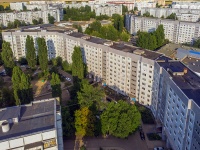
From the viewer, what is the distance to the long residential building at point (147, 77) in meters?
21.4

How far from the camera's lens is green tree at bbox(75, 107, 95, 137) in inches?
1053

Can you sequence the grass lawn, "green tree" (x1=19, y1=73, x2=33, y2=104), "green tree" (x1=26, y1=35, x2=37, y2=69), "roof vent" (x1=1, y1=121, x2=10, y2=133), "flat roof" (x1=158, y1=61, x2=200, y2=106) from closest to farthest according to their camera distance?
"roof vent" (x1=1, y1=121, x2=10, y2=133) < "flat roof" (x1=158, y1=61, x2=200, y2=106) < "green tree" (x1=19, y1=73, x2=33, y2=104) < the grass lawn < "green tree" (x1=26, y1=35, x2=37, y2=69)

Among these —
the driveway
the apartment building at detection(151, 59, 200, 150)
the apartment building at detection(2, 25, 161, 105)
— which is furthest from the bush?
the apartment building at detection(2, 25, 161, 105)

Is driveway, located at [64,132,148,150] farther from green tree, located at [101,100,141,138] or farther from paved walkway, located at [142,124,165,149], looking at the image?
green tree, located at [101,100,141,138]

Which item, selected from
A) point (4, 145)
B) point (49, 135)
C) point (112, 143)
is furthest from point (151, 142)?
point (4, 145)

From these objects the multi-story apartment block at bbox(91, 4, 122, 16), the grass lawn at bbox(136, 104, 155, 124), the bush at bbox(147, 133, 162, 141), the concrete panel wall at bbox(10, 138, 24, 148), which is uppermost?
the multi-story apartment block at bbox(91, 4, 122, 16)

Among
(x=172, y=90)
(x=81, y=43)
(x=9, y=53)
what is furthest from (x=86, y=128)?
(x=9, y=53)

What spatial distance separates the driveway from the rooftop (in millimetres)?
18426

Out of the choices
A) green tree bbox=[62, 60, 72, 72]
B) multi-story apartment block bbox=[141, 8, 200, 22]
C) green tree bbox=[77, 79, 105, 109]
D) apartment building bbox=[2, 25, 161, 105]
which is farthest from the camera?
multi-story apartment block bbox=[141, 8, 200, 22]

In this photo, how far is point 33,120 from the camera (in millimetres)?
17828

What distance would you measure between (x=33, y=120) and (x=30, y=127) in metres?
1.01

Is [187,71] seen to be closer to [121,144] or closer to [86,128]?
[121,144]

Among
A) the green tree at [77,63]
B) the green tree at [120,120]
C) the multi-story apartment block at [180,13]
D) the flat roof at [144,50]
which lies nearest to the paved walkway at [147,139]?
the green tree at [120,120]

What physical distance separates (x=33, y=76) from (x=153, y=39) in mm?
31138
